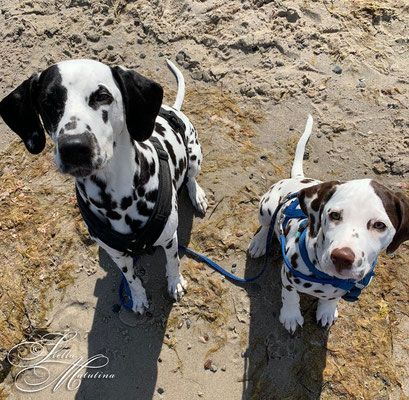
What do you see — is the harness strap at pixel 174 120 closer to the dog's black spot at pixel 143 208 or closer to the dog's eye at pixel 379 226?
the dog's black spot at pixel 143 208

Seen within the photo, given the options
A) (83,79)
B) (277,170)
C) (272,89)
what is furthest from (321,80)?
(83,79)

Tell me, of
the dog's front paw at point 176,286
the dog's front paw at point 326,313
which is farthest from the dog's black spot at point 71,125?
the dog's front paw at point 326,313

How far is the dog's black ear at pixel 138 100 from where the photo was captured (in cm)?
269

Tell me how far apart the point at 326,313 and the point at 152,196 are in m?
2.12

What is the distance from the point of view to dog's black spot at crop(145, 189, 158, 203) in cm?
311

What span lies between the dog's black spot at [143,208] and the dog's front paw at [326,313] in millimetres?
1964

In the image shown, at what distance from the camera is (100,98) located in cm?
253

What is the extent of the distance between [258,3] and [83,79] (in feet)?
15.1

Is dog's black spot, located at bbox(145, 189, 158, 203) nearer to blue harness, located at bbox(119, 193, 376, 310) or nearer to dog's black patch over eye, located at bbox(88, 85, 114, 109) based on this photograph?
dog's black patch over eye, located at bbox(88, 85, 114, 109)

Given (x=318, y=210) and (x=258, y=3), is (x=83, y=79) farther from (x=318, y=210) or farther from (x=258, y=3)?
(x=258, y=3)

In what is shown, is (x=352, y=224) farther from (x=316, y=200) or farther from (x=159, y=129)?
(x=159, y=129)

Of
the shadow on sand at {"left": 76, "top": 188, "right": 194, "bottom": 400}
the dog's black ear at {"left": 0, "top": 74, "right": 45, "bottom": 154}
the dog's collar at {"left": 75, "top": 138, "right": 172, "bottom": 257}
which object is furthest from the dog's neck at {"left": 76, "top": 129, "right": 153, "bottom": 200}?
the shadow on sand at {"left": 76, "top": 188, "right": 194, "bottom": 400}

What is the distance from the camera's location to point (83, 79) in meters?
2.47

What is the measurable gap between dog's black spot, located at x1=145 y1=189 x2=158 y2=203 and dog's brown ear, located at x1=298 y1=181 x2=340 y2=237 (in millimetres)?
1131
